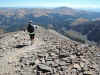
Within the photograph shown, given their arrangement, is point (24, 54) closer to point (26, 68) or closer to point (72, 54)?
point (26, 68)

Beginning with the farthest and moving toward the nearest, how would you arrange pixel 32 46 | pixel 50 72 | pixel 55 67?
pixel 32 46 < pixel 55 67 < pixel 50 72

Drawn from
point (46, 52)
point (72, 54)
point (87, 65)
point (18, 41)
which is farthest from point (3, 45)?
point (87, 65)

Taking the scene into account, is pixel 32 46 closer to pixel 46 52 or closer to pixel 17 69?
pixel 46 52

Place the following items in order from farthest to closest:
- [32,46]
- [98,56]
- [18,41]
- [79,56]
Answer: [18,41], [32,46], [98,56], [79,56]

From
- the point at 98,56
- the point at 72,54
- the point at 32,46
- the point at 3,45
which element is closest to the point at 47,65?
the point at 72,54

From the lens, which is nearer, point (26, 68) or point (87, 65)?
point (26, 68)

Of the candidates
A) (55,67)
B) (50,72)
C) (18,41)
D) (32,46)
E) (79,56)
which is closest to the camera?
(50,72)

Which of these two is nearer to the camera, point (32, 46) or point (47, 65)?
point (47, 65)
